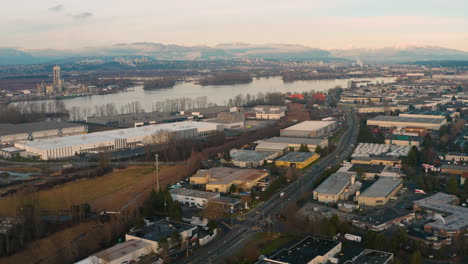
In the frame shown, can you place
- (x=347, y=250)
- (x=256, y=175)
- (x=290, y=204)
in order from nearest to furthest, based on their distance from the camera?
(x=347, y=250) < (x=290, y=204) < (x=256, y=175)

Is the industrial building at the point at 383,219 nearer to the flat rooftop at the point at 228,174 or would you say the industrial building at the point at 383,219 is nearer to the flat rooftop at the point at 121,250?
the flat rooftop at the point at 228,174

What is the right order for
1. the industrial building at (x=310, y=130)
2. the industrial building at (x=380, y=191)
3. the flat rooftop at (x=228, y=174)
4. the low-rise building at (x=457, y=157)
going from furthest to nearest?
the industrial building at (x=310, y=130) < the low-rise building at (x=457, y=157) < the flat rooftop at (x=228, y=174) < the industrial building at (x=380, y=191)

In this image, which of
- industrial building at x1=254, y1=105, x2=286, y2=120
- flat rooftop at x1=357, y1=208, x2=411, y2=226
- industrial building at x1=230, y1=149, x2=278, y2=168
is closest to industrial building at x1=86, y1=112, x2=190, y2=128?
industrial building at x1=254, y1=105, x2=286, y2=120

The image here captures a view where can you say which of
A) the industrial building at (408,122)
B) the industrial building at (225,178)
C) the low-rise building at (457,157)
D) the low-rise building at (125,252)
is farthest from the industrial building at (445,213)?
the industrial building at (408,122)

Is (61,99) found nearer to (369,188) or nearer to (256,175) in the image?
(256,175)

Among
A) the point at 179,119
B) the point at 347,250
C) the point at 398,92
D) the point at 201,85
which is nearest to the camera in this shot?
the point at 347,250

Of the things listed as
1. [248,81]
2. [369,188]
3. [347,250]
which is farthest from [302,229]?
[248,81]

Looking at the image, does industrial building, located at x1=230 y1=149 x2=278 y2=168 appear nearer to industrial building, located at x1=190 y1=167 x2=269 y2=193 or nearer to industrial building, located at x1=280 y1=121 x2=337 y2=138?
industrial building, located at x1=190 y1=167 x2=269 y2=193

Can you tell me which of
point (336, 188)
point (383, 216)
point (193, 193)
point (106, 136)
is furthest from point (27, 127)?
point (383, 216)
